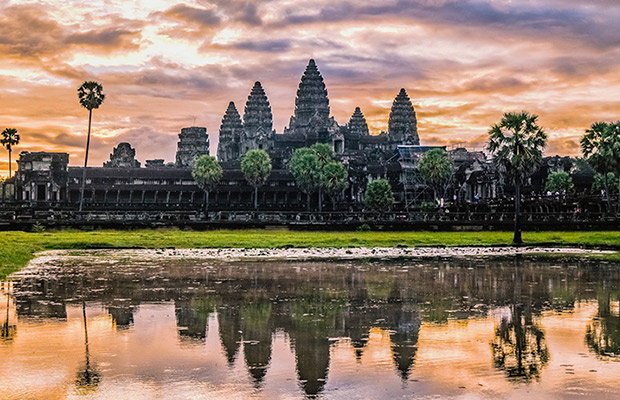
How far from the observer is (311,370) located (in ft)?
48.0

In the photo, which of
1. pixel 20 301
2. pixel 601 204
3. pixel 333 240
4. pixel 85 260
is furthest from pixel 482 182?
pixel 20 301

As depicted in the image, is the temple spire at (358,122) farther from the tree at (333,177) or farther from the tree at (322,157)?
the tree at (333,177)

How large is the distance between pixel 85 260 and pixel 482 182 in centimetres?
7823

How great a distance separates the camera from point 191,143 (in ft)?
597

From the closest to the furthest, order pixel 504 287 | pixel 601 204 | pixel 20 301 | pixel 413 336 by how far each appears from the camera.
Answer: pixel 413 336, pixel 20 301, pixel 504 287, pixel 601 204

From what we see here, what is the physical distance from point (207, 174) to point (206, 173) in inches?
10.9

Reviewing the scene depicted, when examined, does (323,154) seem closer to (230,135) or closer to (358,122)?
(230,135)

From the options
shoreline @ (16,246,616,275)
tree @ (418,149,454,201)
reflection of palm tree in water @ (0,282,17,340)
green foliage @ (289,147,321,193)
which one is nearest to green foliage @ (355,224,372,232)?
shoreline @ (16,246,616,275)

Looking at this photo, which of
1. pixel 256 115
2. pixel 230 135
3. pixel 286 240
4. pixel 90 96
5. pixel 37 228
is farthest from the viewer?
pixel 230 135

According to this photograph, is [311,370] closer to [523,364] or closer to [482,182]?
[523,364]

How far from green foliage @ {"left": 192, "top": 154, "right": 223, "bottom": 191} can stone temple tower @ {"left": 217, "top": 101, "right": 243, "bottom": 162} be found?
53125 mm

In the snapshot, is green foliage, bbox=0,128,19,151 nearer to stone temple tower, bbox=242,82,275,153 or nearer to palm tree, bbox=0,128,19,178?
palm tree, bbox=0,128,19,178

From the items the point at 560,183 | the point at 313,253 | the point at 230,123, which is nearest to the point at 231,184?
the point at 560,183

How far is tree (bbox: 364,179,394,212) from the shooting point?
329 feet
